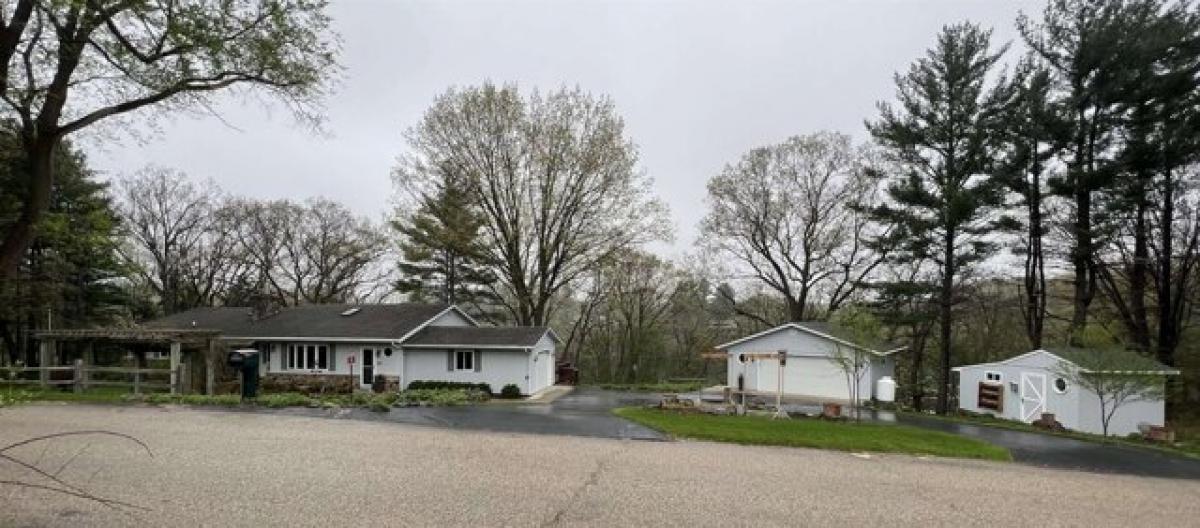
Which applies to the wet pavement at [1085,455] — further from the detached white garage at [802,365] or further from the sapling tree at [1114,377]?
the detached white garage at [802,365]

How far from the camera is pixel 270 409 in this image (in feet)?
57.1

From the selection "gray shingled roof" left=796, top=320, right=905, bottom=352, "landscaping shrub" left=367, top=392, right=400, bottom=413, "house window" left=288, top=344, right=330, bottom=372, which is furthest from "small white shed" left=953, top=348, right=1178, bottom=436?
"house window" left=288, top=344, right=330, bottom=372

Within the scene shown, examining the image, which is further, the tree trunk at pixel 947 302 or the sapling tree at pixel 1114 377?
the tree trunk at pixel 947 302

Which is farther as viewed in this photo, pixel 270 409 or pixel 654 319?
pixel 654 319

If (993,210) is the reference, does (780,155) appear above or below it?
above

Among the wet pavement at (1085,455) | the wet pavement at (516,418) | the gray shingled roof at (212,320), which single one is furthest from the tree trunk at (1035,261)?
the gray shingled roof at (212,320)

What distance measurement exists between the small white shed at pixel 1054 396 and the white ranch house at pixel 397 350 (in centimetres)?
1753

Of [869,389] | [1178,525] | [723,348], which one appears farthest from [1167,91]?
[1178,525]

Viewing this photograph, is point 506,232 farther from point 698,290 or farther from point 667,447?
point 667,447

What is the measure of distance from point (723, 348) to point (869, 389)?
21.5 feet

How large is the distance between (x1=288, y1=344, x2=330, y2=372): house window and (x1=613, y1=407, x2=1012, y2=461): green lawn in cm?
1450

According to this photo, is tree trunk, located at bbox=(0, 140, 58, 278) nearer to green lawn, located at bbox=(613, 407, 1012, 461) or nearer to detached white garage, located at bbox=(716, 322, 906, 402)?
green lawn, located at bbox=(613, 407, 1012, 461)

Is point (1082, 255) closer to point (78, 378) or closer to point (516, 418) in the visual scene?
point (516, 418)

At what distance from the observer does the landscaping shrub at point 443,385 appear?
2619 centimetres
